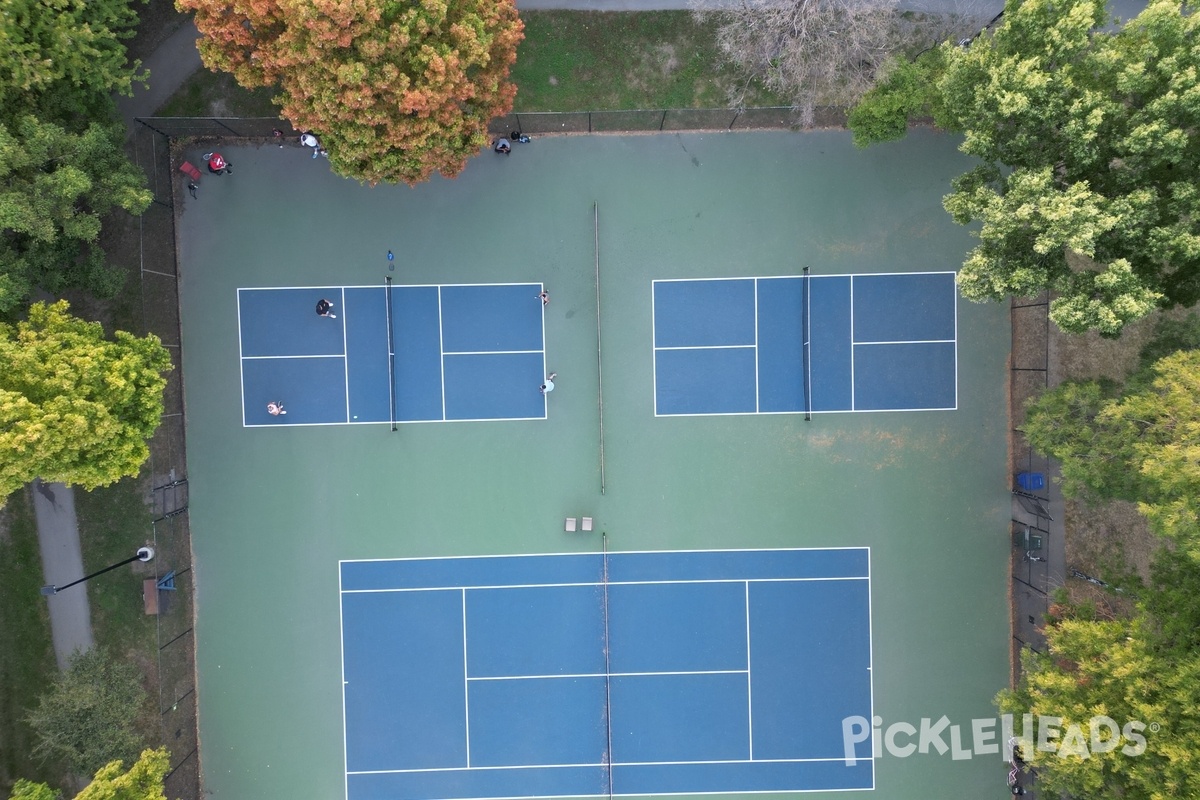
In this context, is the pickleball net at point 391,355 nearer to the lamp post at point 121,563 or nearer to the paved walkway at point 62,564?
the lamp post at point 121,563

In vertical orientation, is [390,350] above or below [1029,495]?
above

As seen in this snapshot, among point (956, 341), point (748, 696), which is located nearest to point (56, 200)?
point (748, 696)

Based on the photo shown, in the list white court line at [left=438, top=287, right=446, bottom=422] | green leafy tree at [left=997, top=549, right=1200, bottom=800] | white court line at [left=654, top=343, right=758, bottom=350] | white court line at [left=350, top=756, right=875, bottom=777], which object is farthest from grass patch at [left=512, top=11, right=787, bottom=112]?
white court line at [left=350, top=756, right=875, bottom=777]

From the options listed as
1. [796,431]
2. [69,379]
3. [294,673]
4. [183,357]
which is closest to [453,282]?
[183,357]

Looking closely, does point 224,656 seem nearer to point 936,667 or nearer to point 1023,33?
point 936,667

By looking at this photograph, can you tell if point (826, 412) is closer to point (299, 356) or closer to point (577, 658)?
point (577, 658)

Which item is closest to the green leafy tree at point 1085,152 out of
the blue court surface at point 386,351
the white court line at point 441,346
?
the blue court surface at point 386,351
